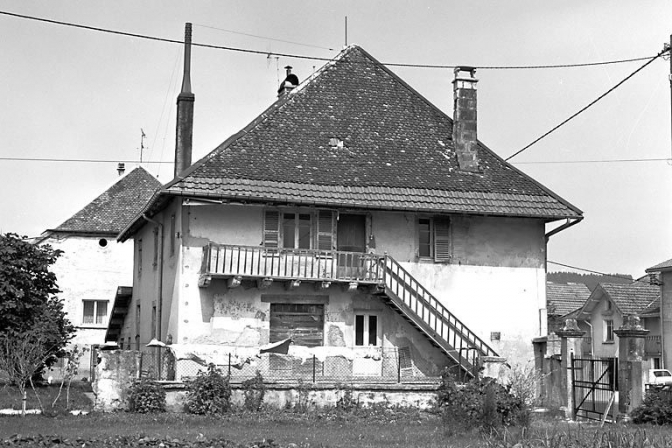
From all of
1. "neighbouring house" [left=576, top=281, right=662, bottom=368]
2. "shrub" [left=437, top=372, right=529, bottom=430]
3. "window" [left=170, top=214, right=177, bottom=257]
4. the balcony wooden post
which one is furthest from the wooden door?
"neighbouring house" [left=576, top=281, right=662, bottom=368]

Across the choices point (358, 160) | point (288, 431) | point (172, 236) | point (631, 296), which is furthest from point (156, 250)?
point (631, 296)

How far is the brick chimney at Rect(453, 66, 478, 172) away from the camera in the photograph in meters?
33.9

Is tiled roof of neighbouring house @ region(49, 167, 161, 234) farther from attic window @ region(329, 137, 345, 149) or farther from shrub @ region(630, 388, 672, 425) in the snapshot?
shrub @ region(630, 388, 672, 425)

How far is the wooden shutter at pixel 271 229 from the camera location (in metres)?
30.8

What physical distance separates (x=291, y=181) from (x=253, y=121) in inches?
123

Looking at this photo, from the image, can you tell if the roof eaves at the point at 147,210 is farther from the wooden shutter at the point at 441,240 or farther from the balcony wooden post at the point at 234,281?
the wooden shutter at the point at 441,240

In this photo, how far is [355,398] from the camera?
2611 centimetres

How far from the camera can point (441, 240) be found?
107ft

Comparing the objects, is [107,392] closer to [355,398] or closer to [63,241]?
[355,398]

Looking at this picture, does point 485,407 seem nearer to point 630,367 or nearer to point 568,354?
point 630,367

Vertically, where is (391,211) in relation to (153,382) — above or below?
above

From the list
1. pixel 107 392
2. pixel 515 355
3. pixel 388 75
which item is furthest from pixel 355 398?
pixel 388 75

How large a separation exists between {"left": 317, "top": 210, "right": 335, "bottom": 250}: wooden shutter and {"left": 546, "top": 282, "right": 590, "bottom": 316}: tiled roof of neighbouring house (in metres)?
42.2

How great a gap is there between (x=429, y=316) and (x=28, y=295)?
13314mm
